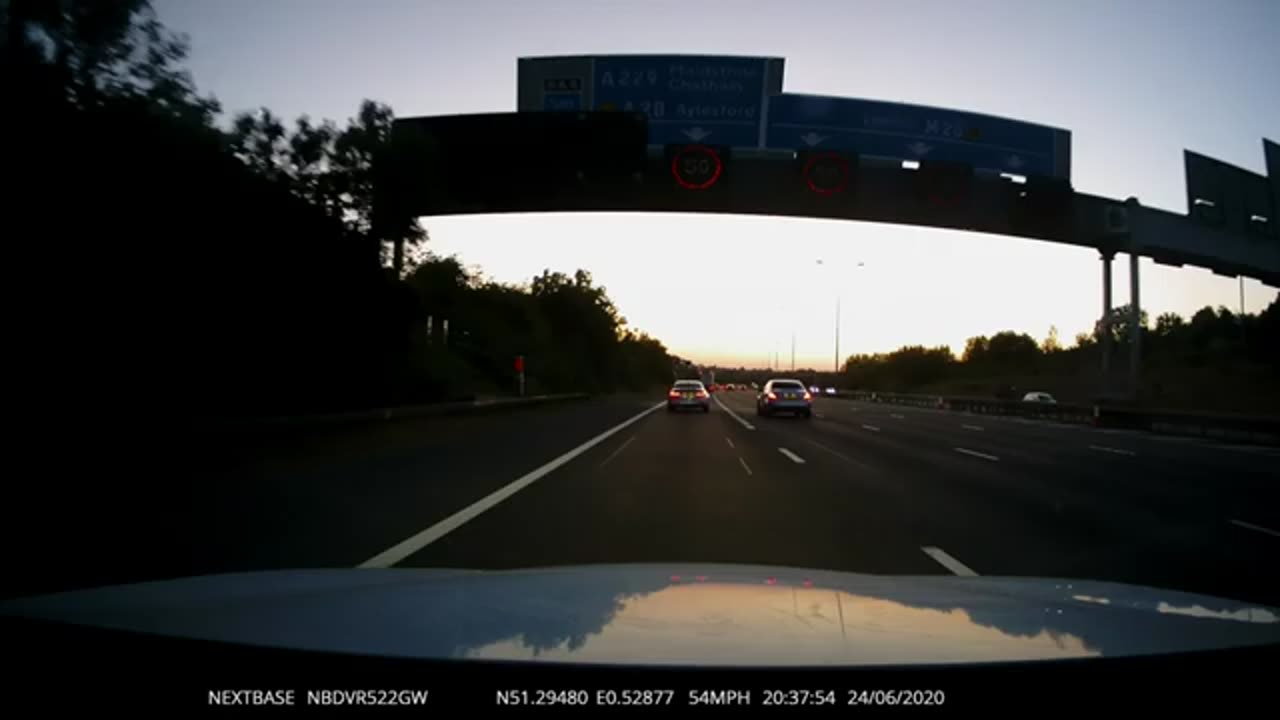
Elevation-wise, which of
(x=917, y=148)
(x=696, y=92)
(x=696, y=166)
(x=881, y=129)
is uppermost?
(x=696, y=92)

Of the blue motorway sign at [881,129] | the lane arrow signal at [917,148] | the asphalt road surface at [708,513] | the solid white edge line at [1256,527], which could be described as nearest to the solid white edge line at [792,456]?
the asphalt road surface at [708,513]

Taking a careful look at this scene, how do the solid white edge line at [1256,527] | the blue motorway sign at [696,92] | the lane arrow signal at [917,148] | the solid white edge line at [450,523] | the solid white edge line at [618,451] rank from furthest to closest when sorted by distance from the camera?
the lane arrow signal at [917,148], the blue motorway sign at [696,92], the solid white edge line at [618,451], the solid white edge line at [1256,527], the solid white edge line at [450,523]

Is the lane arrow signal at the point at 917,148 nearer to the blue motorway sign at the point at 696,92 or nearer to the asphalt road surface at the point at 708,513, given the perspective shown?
the blue motorway sign at the point at 696,92

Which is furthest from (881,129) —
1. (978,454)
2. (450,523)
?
(450,523)

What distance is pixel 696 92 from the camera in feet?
53.5

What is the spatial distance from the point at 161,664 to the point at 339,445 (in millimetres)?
13954

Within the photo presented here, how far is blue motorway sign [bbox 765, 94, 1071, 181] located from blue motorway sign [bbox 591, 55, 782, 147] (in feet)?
1.55

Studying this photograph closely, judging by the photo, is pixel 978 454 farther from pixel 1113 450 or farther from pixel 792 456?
pixel 792 456

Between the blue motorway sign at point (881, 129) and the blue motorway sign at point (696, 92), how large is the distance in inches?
18.6

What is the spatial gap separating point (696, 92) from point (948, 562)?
12.8m

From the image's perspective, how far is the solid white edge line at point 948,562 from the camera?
5.71 metres

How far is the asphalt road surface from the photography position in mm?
6008

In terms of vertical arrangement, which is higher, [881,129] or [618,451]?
[881,129]

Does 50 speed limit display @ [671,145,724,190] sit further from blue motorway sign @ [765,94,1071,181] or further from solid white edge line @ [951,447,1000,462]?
solid white edge line @ [951,447,1000,462]
